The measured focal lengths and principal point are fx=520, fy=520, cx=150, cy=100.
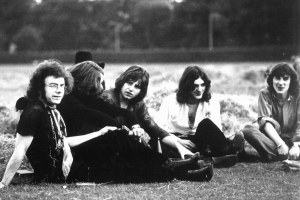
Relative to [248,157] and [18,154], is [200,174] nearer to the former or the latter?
[248,157]

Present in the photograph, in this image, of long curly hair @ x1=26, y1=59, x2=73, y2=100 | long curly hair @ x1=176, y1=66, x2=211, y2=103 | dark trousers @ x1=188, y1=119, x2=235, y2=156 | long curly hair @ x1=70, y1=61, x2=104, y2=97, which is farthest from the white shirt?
long curly hair @ x1=26, y1=59, x2=73, y2=100

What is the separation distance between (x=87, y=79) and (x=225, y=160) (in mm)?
1623

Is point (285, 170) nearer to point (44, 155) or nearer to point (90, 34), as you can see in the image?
point (44, 155)

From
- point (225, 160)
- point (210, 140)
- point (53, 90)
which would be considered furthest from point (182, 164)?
point (53, 90)

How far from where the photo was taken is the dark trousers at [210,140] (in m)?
5.05

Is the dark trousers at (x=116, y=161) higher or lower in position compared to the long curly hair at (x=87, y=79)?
lower

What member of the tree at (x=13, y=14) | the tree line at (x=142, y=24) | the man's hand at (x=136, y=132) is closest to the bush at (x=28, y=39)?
the tree line at (x=142, y=24)

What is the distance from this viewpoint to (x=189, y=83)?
5430 mm

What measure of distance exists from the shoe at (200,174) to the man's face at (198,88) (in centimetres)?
105

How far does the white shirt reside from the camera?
5.50 meters

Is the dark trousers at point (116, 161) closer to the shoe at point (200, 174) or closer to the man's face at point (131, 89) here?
the shoe at point (200, 174)

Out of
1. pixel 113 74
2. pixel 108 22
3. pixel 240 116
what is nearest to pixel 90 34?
pixel 108 22

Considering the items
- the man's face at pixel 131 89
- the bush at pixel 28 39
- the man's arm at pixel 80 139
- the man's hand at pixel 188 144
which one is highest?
the bush at pixel 28 39

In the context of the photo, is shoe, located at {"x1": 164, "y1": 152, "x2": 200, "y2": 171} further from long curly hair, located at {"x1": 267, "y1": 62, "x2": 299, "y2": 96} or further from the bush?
the bush
